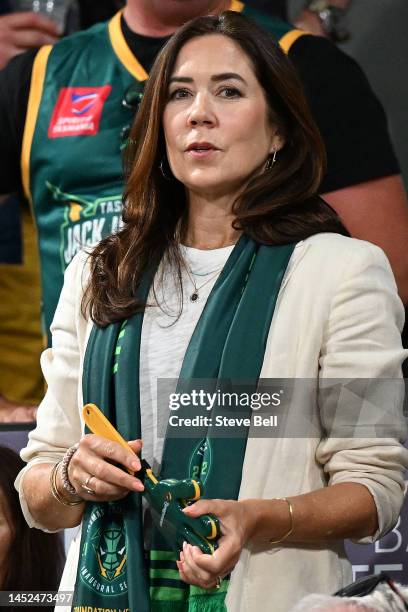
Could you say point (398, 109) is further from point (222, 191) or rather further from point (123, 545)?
point (123, 545)

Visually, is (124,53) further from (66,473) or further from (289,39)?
(66,473)

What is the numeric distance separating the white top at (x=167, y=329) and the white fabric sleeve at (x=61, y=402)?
136 mm

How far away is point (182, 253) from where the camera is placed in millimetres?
2084

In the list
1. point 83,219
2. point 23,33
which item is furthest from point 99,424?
point 23,33

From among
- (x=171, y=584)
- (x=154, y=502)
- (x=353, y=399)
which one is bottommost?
(x=171, y=584)

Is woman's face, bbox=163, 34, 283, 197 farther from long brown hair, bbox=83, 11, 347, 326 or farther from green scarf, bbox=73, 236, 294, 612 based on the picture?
green scarf, bbox=73, 236, 294, 612

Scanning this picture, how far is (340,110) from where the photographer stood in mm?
2771

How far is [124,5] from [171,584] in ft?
6.32

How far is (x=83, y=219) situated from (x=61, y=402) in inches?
33.2

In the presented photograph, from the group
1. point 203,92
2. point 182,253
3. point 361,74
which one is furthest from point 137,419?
point 361,74

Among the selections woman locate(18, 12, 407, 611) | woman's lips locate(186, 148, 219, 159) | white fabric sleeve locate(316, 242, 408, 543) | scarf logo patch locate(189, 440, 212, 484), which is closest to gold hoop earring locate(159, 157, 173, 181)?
woman locate(18, 12, 407, 611)

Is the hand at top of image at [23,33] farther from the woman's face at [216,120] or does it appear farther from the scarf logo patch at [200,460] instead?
the scarf logo patch at [200,460]

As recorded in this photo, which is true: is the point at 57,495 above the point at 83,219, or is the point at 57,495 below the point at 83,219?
below

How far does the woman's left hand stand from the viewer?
1.66 metres
